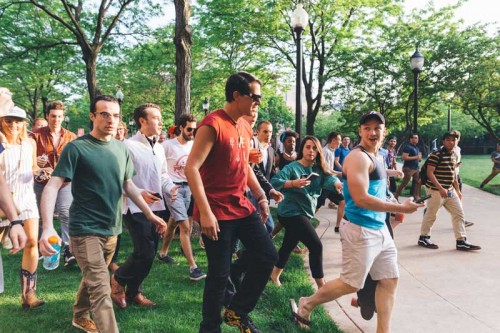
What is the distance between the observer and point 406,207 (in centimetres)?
292

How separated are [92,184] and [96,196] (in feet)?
0.34

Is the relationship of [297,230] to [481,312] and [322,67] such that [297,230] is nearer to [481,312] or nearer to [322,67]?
[481,312]

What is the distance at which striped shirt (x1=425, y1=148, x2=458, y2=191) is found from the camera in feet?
21.8

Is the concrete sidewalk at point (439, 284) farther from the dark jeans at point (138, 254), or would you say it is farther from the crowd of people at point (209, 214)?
the dark jeans at point (138, 254)

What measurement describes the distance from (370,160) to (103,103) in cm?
225

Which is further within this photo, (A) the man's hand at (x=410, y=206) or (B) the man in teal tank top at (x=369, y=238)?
(B) the man in teal tank top at (x=369, y=238)

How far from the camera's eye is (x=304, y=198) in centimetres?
451

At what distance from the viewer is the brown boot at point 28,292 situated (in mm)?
4191

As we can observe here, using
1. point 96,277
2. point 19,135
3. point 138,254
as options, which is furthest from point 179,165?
point 96,277

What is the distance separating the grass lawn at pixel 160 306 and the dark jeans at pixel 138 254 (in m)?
0.32

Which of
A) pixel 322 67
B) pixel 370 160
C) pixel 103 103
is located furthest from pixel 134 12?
pixel 370 160

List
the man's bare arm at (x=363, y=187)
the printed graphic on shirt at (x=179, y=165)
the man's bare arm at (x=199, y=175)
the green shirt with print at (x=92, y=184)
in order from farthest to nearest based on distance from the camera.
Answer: the printed graphic on shirt at (x=179, y=165)
the green shirt with print at (x=92, y=184)
the man's bare arm at (x=363, y=187)
the man's bare arm at (x=199, y=175)

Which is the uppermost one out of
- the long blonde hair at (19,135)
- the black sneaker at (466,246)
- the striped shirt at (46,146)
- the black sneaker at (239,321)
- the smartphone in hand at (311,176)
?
the long blonde hair at (19,135)

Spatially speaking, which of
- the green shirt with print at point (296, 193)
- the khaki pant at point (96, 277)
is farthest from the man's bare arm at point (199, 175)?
the green shirt with print at point (296, 193)
